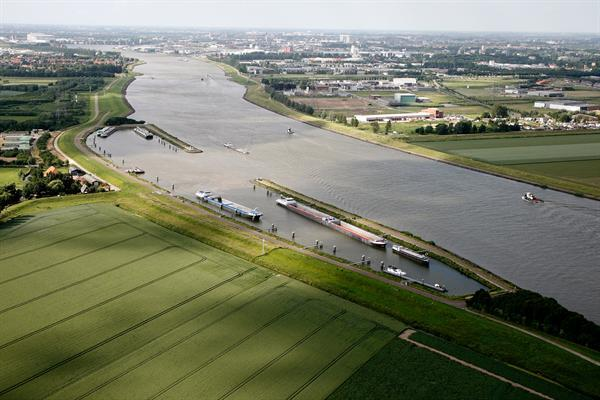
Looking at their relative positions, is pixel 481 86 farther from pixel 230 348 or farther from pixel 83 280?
pixel 230 348

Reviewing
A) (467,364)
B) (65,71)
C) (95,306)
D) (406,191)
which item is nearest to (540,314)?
(467,364)

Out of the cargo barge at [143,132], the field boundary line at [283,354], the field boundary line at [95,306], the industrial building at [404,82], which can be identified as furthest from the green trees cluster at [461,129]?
the industrial building at [404,82]

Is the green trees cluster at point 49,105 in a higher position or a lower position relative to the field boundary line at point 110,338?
lower

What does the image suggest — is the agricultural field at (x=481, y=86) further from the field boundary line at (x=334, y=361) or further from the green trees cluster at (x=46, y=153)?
the field boundary line at (x=334, y=361)

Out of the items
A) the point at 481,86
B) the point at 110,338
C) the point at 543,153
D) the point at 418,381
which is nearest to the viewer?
the point at 418,381

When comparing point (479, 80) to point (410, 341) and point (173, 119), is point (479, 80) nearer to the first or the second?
point (173, 119)

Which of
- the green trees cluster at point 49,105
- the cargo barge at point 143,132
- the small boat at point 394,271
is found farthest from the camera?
the green trees cluster at point 49,105
